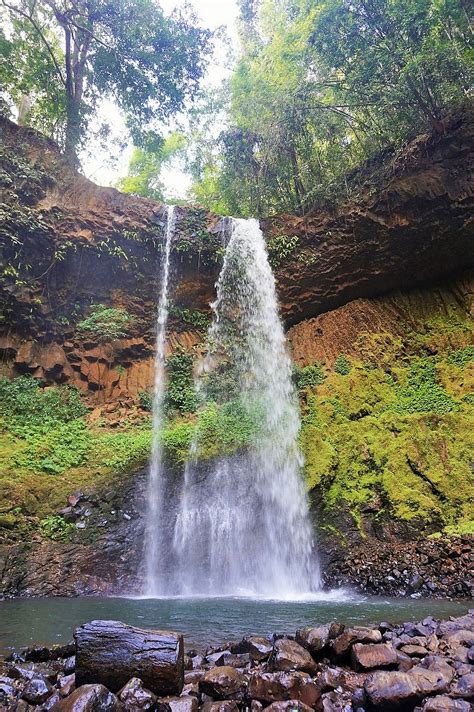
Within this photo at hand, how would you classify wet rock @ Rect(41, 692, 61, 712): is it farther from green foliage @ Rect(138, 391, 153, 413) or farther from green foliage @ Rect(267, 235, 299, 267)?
green foliage @ Rect(267, 235, 299, 267)

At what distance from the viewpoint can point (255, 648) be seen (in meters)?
3.76

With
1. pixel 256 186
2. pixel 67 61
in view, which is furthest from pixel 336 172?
pixel 67 61

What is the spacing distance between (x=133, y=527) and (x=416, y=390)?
8.07 m

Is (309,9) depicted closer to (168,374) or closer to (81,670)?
(168,374)

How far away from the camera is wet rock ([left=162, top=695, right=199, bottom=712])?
9.72 feet

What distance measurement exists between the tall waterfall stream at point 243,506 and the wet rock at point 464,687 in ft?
17.0

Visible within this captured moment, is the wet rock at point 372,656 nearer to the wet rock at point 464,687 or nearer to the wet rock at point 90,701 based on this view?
the wet rock at point 464,687

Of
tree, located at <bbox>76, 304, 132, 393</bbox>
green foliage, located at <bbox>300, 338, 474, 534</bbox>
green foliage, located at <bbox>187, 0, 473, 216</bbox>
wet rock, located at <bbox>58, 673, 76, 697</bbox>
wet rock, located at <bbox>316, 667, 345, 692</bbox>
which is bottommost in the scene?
wet rock, located at <bbox>316, 667, 345, 692</bbox>

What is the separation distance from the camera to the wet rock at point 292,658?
135 inches

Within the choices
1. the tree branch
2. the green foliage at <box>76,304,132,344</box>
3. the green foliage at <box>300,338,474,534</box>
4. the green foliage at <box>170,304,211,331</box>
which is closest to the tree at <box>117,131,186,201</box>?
the tree branch

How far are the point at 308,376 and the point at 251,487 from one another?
4.32 m

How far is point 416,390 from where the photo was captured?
12352mm

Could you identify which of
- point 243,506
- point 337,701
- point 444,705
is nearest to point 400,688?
point 444,705

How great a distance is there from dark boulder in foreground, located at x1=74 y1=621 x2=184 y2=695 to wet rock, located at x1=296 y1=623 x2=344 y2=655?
1095 mm
